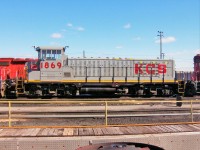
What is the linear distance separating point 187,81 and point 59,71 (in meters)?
11.5

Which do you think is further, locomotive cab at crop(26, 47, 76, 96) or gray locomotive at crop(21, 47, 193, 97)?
gray locomotive at crop(21, 47, 193, 97)

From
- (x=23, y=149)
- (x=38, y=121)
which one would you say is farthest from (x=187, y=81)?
(x=23, y=149)

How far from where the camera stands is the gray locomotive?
20953 millimetres

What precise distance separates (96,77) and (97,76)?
126 millimetres

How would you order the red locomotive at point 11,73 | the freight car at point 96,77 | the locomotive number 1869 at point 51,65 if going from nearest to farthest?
the red locomotive at point 11,73
the locomotive number 1869 at point 51,65
the freight car at point 96,77

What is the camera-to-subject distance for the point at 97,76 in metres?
21.9

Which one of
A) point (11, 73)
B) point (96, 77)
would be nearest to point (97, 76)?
point (96, 77)

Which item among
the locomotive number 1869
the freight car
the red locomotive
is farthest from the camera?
the freight car

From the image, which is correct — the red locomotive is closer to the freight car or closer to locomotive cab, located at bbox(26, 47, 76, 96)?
the freight car

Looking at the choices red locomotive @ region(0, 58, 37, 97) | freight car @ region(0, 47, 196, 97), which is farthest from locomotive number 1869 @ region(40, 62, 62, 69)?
red locomotive @ region(0, 58, 37, 97)

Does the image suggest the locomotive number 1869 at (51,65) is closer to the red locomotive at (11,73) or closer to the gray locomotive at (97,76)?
the gray locomotive at (97,76)

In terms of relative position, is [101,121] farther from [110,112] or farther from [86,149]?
[86,149]

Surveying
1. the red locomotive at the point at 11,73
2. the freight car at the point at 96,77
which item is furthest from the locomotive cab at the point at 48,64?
the red locomotive at the point at 11,73

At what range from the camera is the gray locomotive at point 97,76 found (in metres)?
21.0
